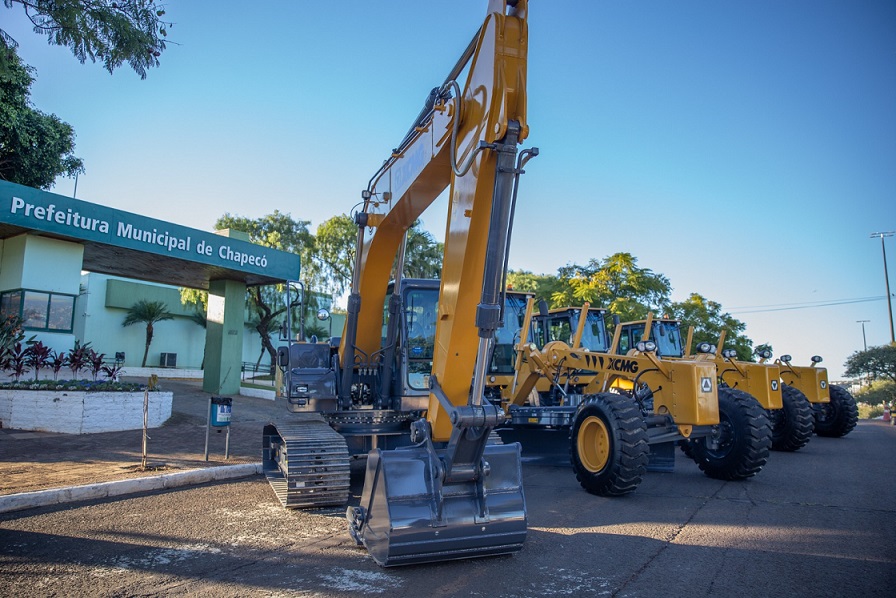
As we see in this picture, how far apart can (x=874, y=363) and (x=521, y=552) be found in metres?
36.8

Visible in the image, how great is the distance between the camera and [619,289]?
2411 centimetres

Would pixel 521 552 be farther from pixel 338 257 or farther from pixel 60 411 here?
pixel 338 257

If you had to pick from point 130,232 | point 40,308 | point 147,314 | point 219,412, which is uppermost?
point 130,232

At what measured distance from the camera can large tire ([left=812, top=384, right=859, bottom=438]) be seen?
15305mm

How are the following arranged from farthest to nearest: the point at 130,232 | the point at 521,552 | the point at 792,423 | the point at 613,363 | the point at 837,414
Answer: the point at 130,232
the point at 837,414
the point at 792,423
the point at 613,363
the point at 521,552

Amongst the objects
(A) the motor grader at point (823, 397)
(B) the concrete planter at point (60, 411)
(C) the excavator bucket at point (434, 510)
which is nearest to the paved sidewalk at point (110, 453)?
(B) the concrete planter at point (60, 411)

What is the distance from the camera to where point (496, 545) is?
4.80 m

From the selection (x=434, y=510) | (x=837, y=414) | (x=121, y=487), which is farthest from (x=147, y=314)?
(x=434, y=510)

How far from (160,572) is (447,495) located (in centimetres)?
224

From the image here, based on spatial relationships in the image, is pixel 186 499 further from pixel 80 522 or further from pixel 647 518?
pixel 647 518

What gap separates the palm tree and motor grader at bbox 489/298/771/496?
27267mm

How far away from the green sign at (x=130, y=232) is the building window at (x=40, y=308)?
164 cm

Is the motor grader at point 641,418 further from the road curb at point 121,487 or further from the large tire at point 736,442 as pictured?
the road curb at point 121,487

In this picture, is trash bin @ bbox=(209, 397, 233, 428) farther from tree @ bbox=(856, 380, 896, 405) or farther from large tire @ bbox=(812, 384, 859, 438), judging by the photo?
tree @ bbox=(856, 380, 896, 405)
